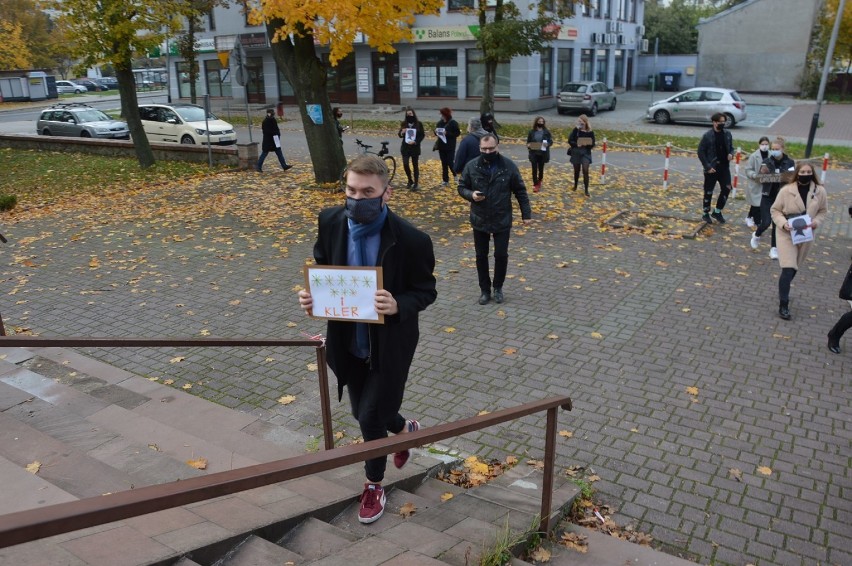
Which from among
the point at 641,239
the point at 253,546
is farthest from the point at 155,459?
the point at 641,239

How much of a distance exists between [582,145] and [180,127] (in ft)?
50.3

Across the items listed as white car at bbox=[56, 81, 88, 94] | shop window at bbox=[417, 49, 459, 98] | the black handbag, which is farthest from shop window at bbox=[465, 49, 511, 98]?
white car at bbox=[56, 81, 88, 94]

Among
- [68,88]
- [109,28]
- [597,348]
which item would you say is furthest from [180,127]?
[68,88]

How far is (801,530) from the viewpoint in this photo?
4.39 m

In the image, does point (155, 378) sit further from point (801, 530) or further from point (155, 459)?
point (801, 530)

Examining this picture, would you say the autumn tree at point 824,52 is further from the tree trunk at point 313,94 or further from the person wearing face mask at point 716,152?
the tree trunk at point 313,94

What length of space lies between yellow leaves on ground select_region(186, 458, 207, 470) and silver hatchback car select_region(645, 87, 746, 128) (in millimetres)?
27101

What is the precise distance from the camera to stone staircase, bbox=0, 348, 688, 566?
307cm

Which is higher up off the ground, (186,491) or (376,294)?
(376,294)

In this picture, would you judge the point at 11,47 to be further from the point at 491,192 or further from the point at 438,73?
the point at 491,192

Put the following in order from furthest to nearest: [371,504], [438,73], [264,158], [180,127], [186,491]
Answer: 1. [438,73]
2. [180,127]
3. [264,158]
4. [371,504]
5. [186,491]

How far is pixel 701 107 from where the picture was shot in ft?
92.4

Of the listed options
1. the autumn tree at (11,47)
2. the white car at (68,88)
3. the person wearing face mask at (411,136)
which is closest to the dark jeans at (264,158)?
the person wearing face mask at (411,136)

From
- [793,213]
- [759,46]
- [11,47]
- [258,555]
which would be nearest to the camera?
[258,555]
